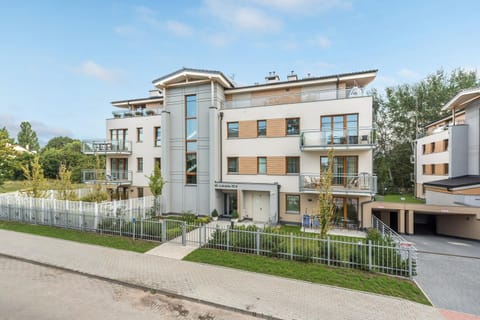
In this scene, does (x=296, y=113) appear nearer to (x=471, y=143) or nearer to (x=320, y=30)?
(x=320, y=30)

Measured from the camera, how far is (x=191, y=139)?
1767 centimetres

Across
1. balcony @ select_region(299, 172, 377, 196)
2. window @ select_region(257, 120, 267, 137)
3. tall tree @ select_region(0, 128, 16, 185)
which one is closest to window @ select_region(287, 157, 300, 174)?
balcony @ select_region(299, 172, 377, 196)

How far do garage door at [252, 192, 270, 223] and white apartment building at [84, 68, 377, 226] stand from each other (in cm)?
7

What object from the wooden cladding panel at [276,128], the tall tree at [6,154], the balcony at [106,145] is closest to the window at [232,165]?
the wooden cladding panel at [276,128]

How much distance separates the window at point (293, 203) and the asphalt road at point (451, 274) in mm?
6698

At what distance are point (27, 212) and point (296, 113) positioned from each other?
18.9 meters

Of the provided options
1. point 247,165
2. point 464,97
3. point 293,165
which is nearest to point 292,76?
point 293,165

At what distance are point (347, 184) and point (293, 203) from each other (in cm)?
373

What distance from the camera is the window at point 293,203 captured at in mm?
15305

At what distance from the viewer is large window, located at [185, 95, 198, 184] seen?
1761 centimetres

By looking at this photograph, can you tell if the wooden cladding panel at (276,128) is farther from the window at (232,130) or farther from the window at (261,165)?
the window at (232,130)

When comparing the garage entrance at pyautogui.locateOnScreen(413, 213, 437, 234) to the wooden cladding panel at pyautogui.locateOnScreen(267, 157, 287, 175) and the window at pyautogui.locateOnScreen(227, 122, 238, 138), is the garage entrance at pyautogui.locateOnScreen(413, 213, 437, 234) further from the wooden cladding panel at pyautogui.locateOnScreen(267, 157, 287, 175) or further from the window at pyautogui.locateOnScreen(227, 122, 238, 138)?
the window at pyautogui.locateOnScreen(227, 122, 238, 138)

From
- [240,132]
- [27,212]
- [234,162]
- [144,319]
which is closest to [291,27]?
[240,132]

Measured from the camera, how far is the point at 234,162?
17031 mm
